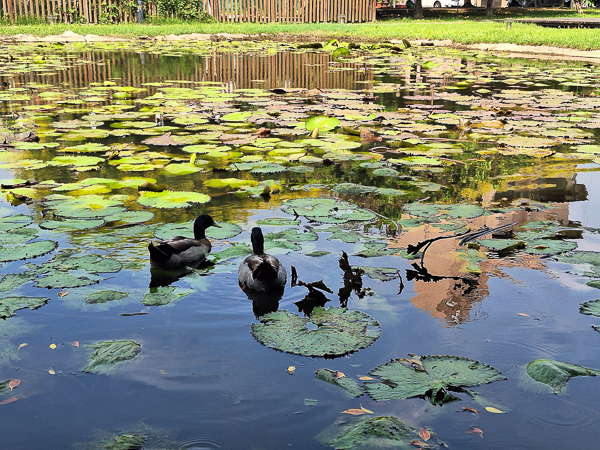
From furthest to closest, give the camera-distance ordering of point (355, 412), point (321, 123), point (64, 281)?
point (321, 123) < point (64, 281) < point (355, 412)

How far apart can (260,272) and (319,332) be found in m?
0.48

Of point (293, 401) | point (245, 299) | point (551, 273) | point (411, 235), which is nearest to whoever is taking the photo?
point (293, 401)

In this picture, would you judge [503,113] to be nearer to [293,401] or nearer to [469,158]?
[469,158]

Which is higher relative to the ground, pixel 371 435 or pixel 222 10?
pixel 222 10

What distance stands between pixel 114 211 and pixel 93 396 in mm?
2107

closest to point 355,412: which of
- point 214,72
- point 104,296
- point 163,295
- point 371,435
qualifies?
point 371,435

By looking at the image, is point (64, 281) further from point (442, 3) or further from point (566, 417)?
point (442, 3)

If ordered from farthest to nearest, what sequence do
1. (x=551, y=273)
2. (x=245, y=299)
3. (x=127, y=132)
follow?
(x=127, y=132) → (x=551, y=273) → (x=245, y=299)

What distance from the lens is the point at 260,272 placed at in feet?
10.3

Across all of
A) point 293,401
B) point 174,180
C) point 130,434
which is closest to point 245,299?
point 293,401

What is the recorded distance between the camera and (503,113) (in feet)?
26.6

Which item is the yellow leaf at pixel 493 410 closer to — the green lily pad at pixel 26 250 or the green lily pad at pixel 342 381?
the green lily pad at pixel 342 381

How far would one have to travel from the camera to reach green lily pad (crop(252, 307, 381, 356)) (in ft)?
8.96

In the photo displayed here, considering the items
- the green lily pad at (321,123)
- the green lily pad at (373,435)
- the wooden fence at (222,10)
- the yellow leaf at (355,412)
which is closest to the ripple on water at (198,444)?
the green lily pad at (373,435)
